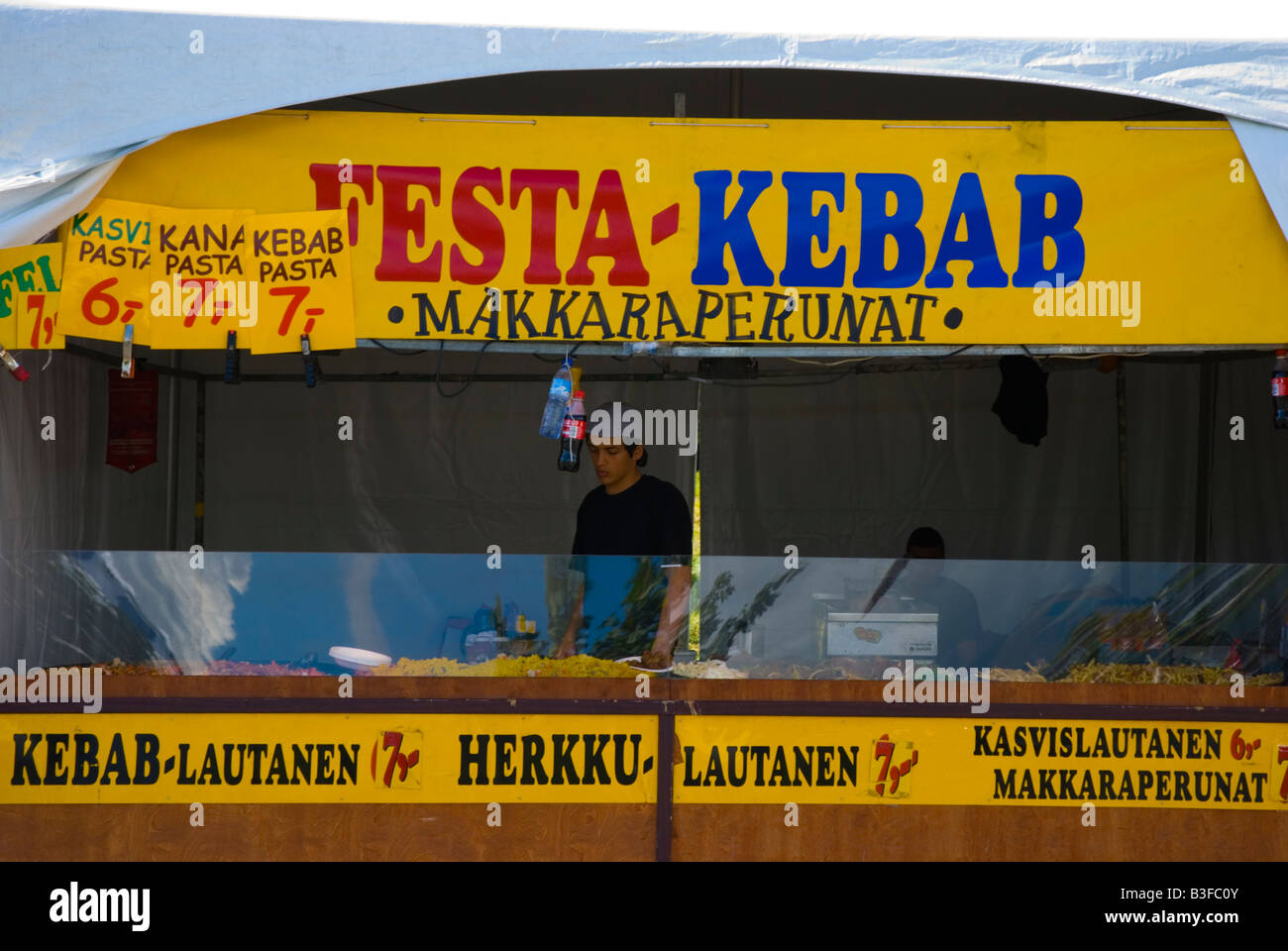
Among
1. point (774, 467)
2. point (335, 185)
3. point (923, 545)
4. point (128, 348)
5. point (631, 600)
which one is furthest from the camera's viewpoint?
point (774, 467)

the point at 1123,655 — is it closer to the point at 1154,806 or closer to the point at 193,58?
the point at 1154,806

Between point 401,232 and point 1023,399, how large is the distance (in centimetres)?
427

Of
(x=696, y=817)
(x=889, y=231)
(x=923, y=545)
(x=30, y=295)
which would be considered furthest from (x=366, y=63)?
(x=923, y=545)

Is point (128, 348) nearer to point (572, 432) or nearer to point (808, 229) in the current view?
point (572, 432)

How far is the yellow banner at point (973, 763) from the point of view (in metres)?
4.09

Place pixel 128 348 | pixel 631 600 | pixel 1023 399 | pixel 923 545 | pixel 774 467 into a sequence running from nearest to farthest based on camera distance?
pixel 128 348, pixel 631 600, pixel 923 545, pixel 1023 399, pixel 774 467

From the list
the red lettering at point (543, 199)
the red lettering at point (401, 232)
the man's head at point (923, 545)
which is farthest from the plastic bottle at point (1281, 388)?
the red lettering at point (401, 232)

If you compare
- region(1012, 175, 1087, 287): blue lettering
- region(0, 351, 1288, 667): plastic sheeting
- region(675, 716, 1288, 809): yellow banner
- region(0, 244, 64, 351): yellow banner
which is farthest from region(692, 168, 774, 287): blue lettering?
region(0, 351, 1288, 667): plastic sheeting

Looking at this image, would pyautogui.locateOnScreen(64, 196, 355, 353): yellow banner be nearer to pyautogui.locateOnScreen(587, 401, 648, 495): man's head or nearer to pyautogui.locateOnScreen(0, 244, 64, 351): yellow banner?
pyautogui.locateOnScreen(0, 244, 64, 351): yellow banner

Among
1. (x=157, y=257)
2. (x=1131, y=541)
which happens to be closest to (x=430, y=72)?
(x=157, y=257)

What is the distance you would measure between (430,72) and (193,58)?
2.46 ft

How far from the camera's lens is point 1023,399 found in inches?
277

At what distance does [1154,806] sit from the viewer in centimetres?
410

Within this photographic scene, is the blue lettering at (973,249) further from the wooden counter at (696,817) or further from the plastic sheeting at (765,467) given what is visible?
the plastic sheeting at (765,467)
